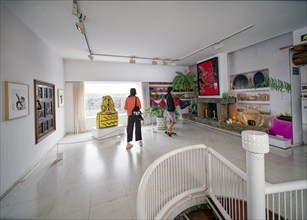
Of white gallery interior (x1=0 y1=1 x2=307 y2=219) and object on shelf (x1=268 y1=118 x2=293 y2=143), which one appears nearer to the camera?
white gallery interior (x1=0 y1=1 x2=307 y2=219)

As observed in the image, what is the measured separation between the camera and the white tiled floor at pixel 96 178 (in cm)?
188

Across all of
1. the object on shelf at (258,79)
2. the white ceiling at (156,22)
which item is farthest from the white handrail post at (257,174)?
the object on shelf at (258,79)

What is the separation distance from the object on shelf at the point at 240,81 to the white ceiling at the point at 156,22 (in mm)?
1200

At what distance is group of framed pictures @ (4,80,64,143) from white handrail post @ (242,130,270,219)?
132 inches

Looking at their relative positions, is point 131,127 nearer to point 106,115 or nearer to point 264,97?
point 106,115

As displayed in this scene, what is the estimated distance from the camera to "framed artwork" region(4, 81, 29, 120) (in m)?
2.33

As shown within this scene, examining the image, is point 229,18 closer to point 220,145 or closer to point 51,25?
point 220,145

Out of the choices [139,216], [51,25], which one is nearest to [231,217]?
[139,216]

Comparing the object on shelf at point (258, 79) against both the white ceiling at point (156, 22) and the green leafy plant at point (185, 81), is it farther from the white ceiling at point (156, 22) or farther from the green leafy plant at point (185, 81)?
the green leafy plant at point (185, 81)

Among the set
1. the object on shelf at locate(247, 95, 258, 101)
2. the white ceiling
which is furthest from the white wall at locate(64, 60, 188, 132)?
the object on shelf at locate(247, 95, 258, 101)

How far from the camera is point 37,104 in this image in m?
3.52

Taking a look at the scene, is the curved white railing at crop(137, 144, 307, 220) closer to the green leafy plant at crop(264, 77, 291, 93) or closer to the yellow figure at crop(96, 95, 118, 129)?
the green leafy plant at crop(264, 77, 291, 93)

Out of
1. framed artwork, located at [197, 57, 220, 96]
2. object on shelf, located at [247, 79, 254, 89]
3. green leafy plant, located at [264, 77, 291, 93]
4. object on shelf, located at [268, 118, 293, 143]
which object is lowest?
object on shelf, located at [268, 118, 293, 143]

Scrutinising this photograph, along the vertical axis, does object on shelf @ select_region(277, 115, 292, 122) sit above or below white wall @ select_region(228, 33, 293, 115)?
Result: below
